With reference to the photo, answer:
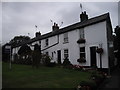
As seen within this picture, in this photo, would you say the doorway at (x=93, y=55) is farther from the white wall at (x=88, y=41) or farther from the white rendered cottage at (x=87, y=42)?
the white wall at (x=88, y=41)

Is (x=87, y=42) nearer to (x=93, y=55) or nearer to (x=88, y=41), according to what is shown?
(x=88, y=41)

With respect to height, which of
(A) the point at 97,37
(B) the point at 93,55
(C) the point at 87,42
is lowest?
(B) the point at 93,55

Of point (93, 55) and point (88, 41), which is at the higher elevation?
point (88, 41)

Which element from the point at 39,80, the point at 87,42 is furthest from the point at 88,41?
the point at 39,80

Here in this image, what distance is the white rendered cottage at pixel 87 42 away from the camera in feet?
57.1

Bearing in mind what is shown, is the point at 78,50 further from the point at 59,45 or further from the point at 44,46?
the point at 44,46

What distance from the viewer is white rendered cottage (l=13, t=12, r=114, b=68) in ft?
57.1

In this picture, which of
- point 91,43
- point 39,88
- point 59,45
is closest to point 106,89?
point 39,88

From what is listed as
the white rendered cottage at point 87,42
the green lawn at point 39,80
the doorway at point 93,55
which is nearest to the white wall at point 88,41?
the white rendered cottage at point 87,42

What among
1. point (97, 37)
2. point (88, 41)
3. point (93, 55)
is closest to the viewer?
point (97, 37)

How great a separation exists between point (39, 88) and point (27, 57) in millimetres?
16230

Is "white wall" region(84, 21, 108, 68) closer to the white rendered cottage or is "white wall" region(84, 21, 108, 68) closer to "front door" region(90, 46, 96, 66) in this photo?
the white rendered cottage

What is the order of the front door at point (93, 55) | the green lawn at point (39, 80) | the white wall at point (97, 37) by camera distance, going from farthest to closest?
1. the front door at point (93, 55)
2. the white wall at point (97, 37)
3. the green lawn at point (39, 80)

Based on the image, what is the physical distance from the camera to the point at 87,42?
63.9 ft
